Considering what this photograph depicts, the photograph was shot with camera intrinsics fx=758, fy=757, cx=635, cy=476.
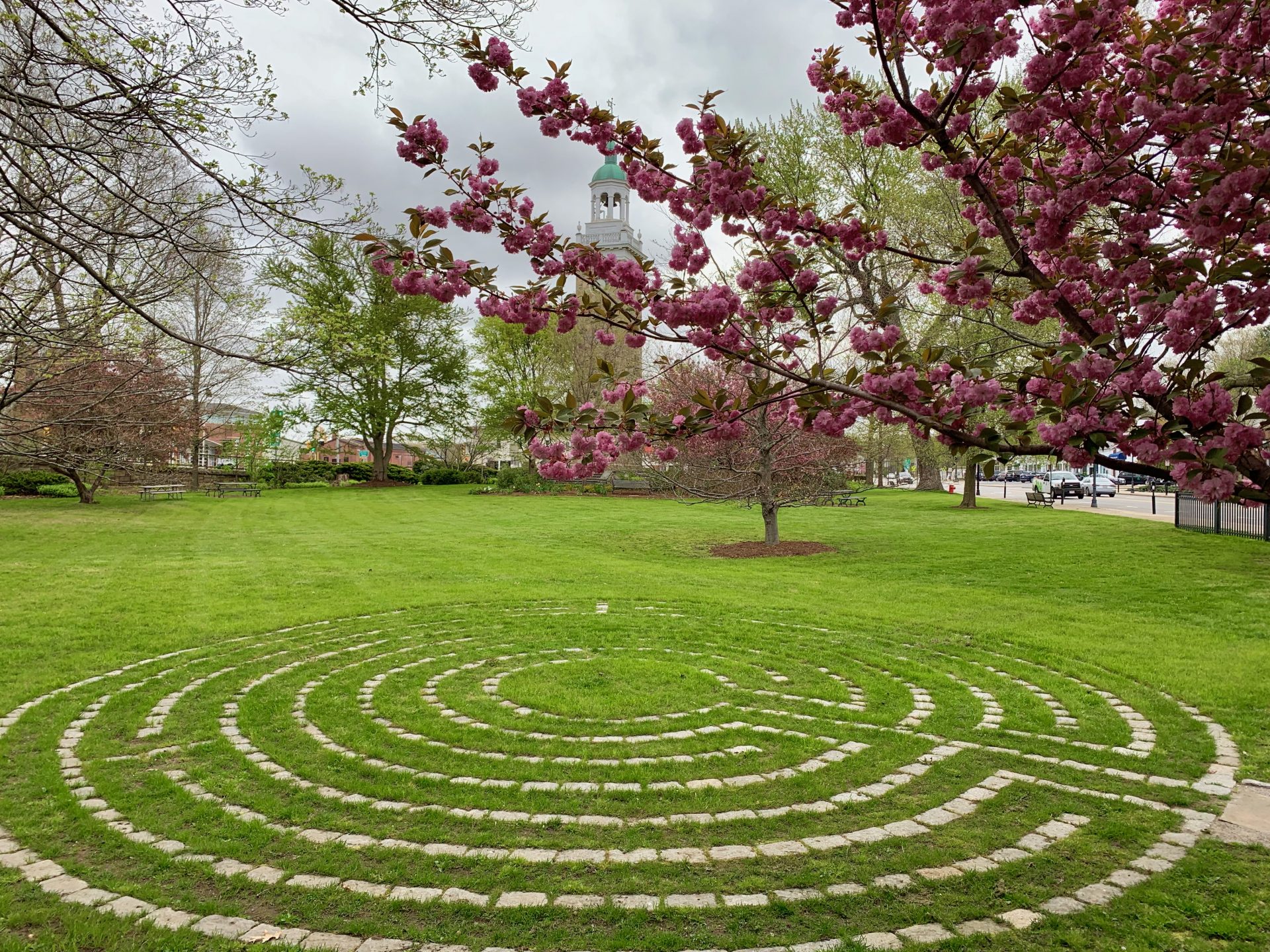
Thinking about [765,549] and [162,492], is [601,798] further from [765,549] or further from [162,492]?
[162,492]

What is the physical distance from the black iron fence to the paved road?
105 inches

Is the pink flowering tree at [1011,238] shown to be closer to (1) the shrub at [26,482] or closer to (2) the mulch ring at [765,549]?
(2) the mulch ring at [765,549]

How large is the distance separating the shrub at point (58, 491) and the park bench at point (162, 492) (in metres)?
2.33

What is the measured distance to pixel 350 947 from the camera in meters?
3.23

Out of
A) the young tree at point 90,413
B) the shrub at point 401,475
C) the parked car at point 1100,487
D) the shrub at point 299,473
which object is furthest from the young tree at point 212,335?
the parked car at point 1100,487

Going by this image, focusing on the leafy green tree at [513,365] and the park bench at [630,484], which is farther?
the leafy green tree at [513,365]

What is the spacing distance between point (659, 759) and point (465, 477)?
42090 mm

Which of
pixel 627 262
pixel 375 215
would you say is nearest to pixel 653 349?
pixel 375 215

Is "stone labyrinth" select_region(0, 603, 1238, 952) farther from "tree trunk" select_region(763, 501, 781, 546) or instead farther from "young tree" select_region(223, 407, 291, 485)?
"young tree" select_region(223, 407, 291, 485)

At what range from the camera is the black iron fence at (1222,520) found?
17734mm

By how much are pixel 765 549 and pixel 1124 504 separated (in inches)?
934

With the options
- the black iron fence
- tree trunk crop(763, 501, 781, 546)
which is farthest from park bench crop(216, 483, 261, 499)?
the black iron fence

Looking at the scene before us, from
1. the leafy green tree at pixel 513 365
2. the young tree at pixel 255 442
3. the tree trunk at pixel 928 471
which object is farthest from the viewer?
the leafy green tree at pixel 513 365

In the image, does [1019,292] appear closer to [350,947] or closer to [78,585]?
[350,947]
